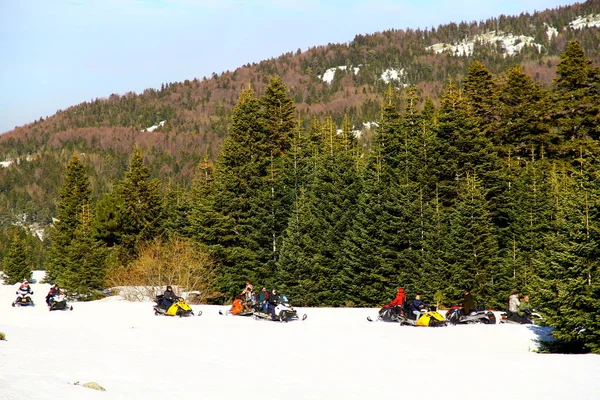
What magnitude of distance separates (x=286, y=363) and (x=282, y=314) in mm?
9293

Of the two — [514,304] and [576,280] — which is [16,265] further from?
[576,280]

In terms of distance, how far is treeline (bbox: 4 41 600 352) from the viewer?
1571 inches

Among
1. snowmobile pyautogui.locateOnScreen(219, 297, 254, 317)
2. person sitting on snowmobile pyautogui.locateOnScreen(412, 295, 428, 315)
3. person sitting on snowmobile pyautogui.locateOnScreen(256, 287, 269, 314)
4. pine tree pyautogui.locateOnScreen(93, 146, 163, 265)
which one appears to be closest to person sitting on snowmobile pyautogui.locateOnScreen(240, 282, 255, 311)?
snowmobile pyautogui.locateOnScreen(219, 297, 254, 317)

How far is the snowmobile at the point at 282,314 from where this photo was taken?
81.9 feet

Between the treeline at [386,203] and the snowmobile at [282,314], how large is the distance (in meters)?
12.3

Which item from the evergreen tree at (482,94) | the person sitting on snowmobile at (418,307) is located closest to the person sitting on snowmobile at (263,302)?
the person sitting on snowmobile at (418,307)

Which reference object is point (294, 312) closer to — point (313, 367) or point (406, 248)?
point (313, 367)

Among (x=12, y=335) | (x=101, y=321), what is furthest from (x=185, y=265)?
(x=12, y=335)

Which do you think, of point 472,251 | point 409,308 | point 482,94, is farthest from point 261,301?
point 482,94

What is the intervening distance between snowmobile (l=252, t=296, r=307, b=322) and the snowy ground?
1.33 meters

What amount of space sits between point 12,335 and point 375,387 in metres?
10.5

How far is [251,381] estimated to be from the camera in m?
13.3

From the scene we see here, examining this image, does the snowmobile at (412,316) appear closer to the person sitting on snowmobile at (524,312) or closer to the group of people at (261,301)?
the person sitting on snowmobile at (524,312)

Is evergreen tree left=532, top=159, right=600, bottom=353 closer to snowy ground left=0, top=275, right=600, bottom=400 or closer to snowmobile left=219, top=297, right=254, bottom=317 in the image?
snowy ground left=0, top=275, right=600, bottom=400
